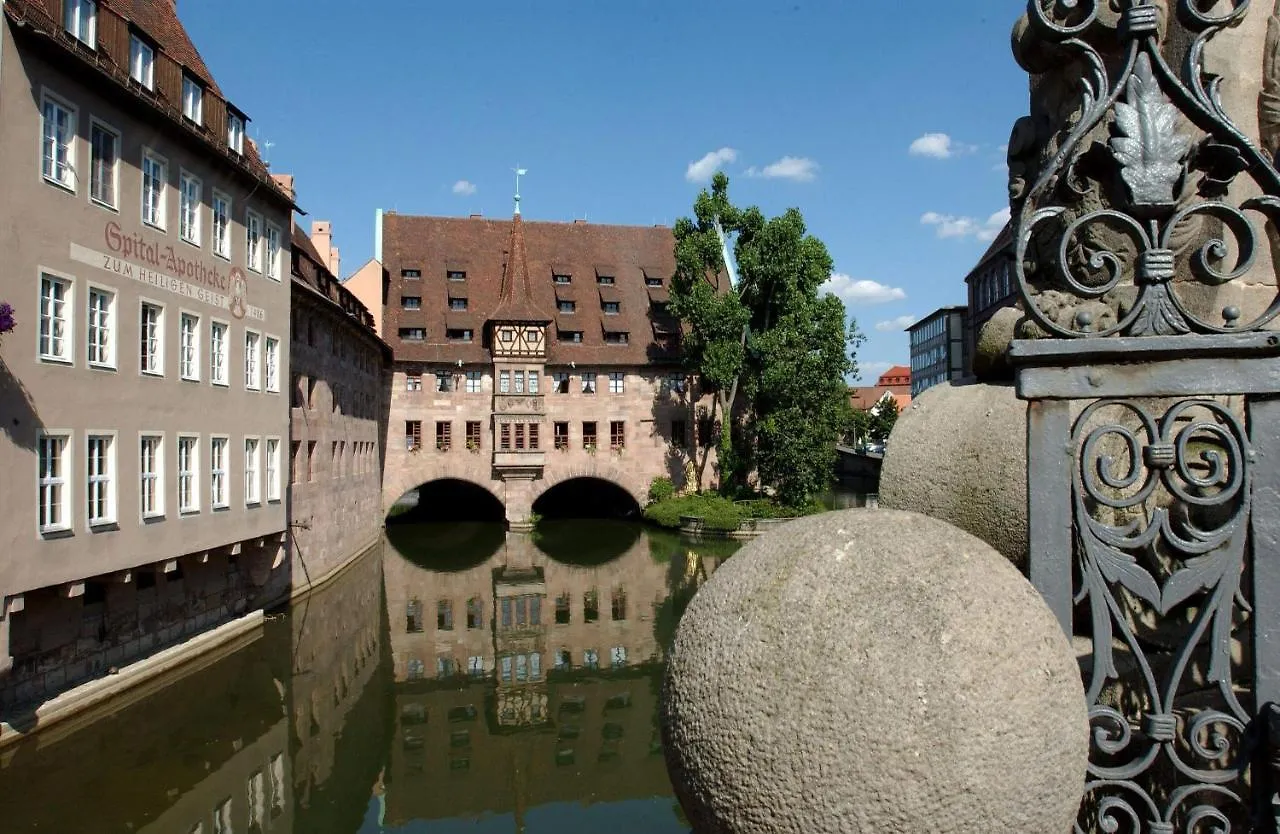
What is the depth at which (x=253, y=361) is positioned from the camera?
18156mm

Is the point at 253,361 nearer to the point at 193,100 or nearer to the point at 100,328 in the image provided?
the point at 193,100

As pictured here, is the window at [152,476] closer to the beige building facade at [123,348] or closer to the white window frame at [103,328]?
the beige building facade at [123,348]

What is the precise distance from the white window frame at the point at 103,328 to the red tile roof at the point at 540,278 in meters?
25.4

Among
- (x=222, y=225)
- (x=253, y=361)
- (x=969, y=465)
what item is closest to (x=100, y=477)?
(x=253, y=361)

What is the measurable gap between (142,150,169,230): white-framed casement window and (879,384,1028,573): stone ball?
1372cm

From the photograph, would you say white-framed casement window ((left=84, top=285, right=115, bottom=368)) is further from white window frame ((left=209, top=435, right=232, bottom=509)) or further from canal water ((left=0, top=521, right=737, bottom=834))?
canal water ((left=0, top=521, right=737, bottom=834))

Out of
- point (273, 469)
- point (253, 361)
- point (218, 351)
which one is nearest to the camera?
point (218, 351)

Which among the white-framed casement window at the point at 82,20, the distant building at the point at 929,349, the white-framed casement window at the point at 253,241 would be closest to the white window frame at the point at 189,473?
the white-framed casement window at the point at 253,241

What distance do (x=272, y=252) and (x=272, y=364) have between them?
7.70 feet

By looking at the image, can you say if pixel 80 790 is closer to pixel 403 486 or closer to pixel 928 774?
pixel 928 774

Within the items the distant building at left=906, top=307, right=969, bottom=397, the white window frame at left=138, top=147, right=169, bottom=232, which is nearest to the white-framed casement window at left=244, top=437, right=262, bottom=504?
the white window frame at left=138, top=147, right=169, bottom=232

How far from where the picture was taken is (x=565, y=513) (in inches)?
1763

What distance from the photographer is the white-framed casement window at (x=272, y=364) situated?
18.9 meters

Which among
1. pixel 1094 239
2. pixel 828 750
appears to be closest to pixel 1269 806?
pixel 828 750
